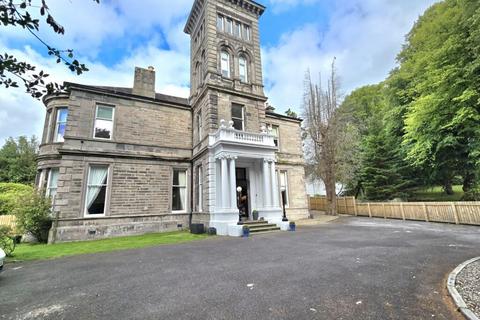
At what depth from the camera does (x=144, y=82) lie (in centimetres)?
1483

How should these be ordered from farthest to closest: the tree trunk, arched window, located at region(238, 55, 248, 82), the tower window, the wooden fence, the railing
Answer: the tree trunk → arched window, located at region(238, 55, 248, 82) → the tower window → the railing → the wooden fence

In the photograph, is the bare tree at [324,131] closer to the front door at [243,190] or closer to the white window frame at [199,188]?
the front door at [243,190]

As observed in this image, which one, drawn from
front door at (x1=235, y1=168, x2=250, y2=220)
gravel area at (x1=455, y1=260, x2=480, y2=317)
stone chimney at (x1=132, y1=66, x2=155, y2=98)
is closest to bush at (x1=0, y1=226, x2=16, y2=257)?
stone chimney at (x1=132, y1=66, x2=155, y2=98)

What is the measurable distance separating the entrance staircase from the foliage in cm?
2981

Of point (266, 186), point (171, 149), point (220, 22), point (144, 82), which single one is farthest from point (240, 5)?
point (266, 186)

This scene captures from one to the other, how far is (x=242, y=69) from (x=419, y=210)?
14899mm

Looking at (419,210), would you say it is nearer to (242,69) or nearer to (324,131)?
(324,131)

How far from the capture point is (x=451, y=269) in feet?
15.1

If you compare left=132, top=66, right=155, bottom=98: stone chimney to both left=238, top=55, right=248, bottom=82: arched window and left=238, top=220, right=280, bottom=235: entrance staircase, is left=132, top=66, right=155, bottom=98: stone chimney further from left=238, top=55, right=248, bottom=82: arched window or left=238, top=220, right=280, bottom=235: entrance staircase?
left=238, top=220, right=280, bottom=235: entrance staircase

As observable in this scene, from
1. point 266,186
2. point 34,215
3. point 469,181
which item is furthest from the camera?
point 469,181

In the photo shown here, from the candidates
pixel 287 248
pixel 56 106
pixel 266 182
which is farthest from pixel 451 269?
pixel 56 106

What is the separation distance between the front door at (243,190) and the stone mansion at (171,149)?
7 cm

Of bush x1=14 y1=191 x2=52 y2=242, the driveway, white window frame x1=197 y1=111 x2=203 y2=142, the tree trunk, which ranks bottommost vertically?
the driveway

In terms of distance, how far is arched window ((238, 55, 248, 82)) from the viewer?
49.5 feet
